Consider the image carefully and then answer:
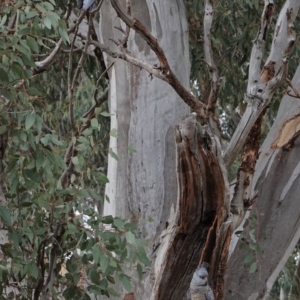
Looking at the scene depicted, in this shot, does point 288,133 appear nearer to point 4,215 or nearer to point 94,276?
point 94,276

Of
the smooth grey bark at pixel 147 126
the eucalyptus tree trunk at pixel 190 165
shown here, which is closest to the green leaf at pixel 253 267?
the eucalyptus tree trunk at pixel 190 165

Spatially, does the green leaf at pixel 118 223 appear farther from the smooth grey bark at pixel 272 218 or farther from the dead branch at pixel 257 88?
the smooth grey bark at pixel 272 218

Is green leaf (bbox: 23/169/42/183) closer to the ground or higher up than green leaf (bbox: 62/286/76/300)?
higher up

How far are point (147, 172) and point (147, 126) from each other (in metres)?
0.19

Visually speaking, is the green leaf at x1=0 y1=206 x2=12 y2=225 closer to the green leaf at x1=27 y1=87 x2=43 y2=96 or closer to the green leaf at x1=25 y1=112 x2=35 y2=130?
the green leaf at x1=25 y1=112 x2=35 y2=130

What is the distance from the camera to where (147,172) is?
8.21 feet

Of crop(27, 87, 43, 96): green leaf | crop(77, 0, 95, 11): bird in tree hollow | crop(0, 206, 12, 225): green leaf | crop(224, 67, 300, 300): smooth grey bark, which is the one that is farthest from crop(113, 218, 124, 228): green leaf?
crop(224, 67, 300, 300): smooth grey bark

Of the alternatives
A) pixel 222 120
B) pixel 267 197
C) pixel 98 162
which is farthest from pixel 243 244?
pixel 222 120

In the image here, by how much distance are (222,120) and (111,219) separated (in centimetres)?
376

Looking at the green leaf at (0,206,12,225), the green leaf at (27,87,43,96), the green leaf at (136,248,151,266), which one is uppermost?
the green leaf at (27,87,43,96)

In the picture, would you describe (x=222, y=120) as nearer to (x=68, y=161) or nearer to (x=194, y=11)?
(x=194, y=11)

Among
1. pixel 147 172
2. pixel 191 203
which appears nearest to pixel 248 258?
A: pixel 147 172

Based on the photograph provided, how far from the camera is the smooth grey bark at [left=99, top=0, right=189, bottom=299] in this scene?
245 centimetres

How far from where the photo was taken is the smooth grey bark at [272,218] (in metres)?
2.56
